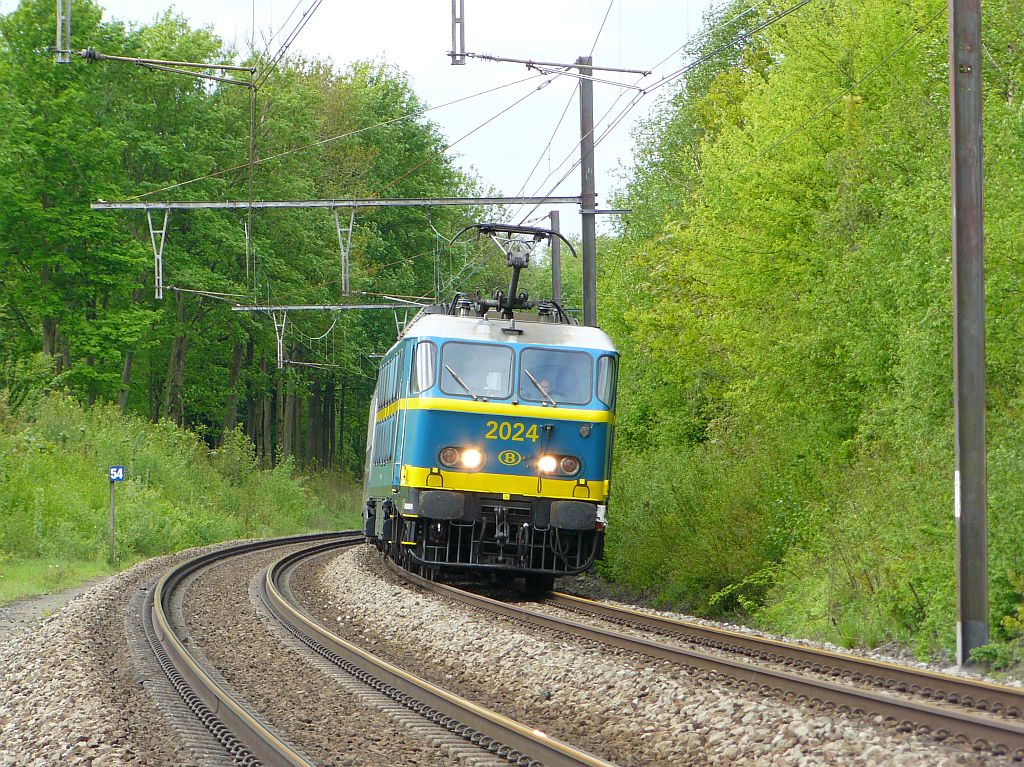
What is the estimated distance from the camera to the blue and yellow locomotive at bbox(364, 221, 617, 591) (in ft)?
54.2

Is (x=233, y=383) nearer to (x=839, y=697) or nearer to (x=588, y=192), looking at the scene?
(x=588, y=192)

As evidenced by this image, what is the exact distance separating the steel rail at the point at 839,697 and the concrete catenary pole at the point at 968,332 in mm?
2289

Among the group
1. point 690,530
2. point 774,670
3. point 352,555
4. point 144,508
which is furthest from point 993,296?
point 144,508

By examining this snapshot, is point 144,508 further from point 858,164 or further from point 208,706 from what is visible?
point 208,706

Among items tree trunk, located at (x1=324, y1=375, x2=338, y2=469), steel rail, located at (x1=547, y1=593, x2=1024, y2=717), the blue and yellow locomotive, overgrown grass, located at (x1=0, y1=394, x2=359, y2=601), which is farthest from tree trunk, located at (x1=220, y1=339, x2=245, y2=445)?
steel rail, located at (x1=547, y1=593, x2=1024, y2=717)

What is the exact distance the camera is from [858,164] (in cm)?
1938

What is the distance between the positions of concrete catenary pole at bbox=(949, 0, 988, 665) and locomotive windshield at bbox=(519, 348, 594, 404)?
6.11 metres

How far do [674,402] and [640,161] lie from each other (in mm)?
18638

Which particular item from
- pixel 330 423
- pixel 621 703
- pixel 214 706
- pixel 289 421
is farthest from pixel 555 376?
pixel 330 423

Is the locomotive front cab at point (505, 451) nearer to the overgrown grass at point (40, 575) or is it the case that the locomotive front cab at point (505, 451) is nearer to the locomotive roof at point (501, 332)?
the locomotive roof at point (501, 332)

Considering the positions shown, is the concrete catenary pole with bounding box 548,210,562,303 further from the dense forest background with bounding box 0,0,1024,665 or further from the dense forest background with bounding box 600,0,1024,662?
the dense forest background with bounding box 600,0,1024,662

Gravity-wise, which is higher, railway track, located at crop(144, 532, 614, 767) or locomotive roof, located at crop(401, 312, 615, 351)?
locomotive roof, located at crop(401, 312, 615, 351)

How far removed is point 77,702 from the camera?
380 inches

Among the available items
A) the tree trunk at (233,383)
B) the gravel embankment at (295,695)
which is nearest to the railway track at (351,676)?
the gravel embankment at (295,695)
